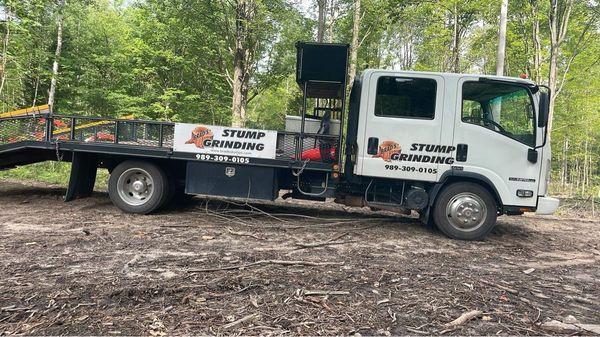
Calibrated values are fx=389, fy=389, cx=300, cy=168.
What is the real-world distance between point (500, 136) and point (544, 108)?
0.69 m

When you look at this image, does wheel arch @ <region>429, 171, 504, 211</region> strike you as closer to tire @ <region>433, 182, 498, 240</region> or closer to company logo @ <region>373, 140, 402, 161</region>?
tire @ <region>433, 182, 498, 240</region>

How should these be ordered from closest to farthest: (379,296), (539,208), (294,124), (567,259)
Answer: (379,296)
(567,259)
(539,208)
(294,124)

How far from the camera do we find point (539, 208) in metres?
5.94

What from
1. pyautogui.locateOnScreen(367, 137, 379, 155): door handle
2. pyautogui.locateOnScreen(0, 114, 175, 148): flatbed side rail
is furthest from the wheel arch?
pyautogui.locateOnScreen(0, 114, 175, 148): flatbed side rail

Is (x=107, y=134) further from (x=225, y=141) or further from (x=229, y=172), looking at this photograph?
(x=229, y=172)

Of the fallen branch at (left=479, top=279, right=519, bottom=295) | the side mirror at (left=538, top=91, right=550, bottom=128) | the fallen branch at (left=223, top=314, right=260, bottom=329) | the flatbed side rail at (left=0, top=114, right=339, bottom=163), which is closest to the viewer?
the fallen branch at (left=223, top=314, right=260, bottom=329)

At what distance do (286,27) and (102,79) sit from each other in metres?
9.54

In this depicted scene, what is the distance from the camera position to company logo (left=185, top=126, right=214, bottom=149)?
648cm

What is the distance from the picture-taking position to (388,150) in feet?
20.1

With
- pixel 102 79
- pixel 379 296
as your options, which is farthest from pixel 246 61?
pixel 379 296

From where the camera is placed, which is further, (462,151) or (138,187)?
(138,187)

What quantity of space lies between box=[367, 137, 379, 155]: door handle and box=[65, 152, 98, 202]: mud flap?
192 inches

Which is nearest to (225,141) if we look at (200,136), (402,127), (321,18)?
(200,136)

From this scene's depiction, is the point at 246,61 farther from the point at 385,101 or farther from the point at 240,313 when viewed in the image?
the point at 240,313
